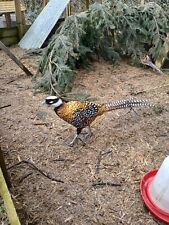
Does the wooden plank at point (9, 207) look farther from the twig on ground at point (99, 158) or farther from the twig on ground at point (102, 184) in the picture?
the twig on ground at point (99, 158)

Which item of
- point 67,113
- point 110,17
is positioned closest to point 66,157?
point 67,113

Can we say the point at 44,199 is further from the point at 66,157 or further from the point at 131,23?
the point at 131,23

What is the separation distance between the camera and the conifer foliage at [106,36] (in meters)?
4.40

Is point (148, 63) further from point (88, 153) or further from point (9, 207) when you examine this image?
point (9, 207)

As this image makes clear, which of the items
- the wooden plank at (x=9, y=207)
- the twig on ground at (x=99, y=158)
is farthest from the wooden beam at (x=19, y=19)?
the wooden plank at (x=9, y=207)

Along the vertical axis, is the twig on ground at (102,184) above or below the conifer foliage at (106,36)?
below

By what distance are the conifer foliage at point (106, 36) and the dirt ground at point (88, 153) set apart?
0.40 metres

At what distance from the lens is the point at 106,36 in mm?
4945

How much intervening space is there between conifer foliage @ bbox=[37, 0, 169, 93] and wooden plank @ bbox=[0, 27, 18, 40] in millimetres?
1666

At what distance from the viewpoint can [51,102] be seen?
302cm

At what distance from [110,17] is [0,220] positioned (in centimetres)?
338

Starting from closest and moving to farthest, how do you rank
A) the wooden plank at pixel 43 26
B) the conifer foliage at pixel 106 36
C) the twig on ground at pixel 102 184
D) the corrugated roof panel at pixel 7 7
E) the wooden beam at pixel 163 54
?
the twig on ground at pixel 102 184 < the conifer foliage at pixel 106 36 < the wooden beam at pixel 163 54 < the wooden plank at pixel 43 26 < the corrugated roof panel at pixel 7 7

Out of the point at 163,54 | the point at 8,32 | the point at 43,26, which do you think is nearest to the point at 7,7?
the point at 8,32

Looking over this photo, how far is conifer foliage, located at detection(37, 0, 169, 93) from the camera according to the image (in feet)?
14.4
